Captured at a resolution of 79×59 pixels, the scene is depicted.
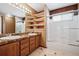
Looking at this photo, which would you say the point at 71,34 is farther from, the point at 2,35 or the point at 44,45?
the point at 2,35

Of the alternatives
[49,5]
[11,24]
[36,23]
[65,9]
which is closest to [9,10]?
[11,24]

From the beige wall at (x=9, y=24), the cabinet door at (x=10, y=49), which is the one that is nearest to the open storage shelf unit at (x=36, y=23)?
the beige wall at (x=9, y=24)

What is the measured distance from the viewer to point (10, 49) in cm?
243

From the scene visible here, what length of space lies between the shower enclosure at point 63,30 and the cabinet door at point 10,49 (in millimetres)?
2274

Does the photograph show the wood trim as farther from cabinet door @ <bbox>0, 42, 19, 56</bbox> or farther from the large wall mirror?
cabinet door @ <bbox>0, 42, 19, 56</bbox>

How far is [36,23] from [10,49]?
2.34 m

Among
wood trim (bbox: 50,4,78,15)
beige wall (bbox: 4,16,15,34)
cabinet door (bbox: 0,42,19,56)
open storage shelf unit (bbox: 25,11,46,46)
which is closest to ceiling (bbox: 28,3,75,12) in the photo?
wood trim (bbox: 50,4,78,15)

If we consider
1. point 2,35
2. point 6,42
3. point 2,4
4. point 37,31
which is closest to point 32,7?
point 37,31

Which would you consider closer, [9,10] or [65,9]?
[9,10]

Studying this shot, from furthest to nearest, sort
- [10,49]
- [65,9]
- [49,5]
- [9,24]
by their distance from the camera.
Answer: [49,5] < [65,9] < [9,24] < [10,49]

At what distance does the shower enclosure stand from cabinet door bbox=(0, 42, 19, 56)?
2.27 meters

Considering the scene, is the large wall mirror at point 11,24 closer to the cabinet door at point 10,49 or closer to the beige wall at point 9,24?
the beige wall at point 9,24

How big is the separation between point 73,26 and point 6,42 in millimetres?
2945

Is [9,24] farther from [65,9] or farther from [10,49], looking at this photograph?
[65,9]
